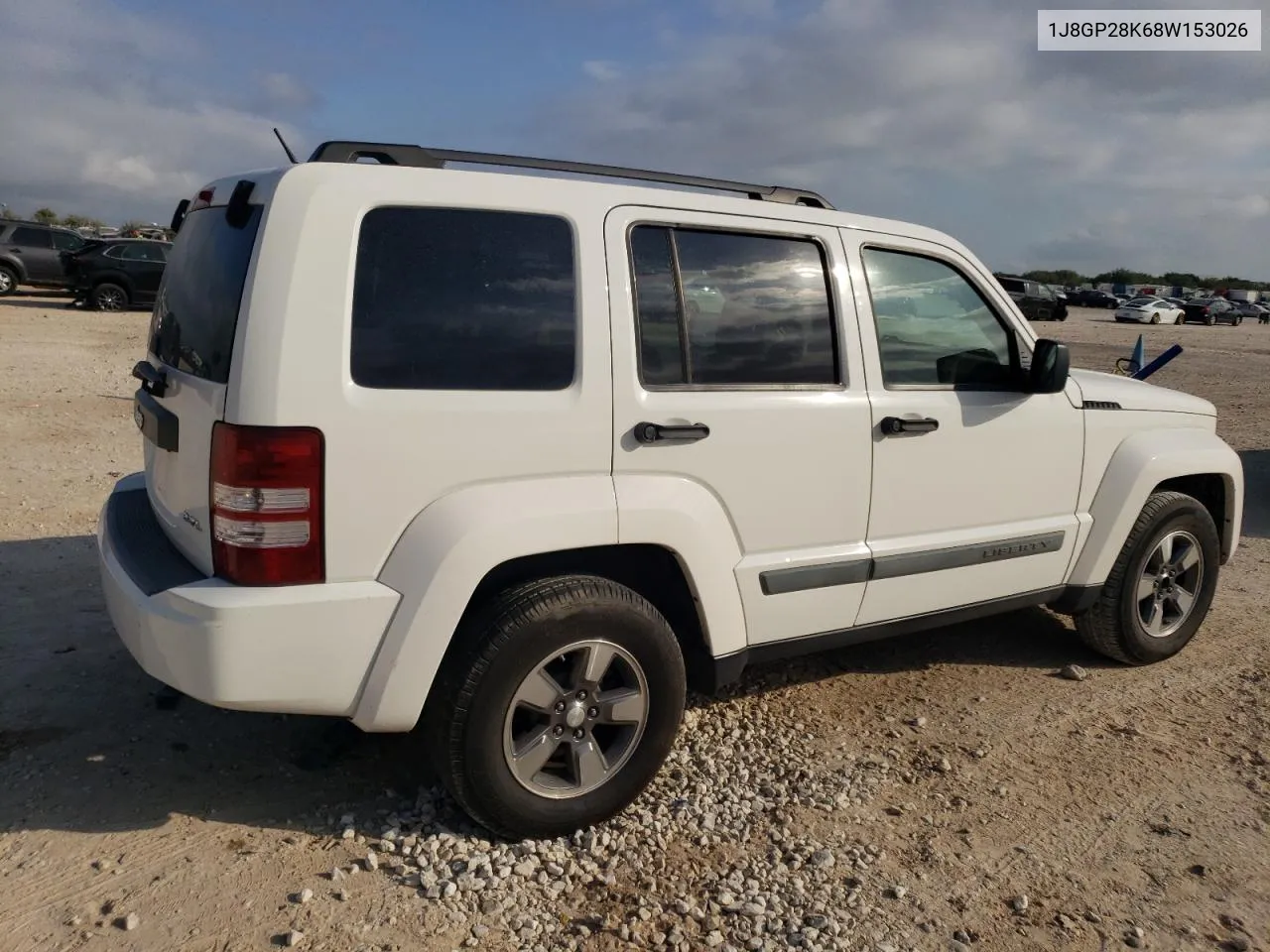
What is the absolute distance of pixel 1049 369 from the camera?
3.75 metres

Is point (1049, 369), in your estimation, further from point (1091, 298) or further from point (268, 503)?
point (1091, 298)

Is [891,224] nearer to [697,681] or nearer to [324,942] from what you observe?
[697,681]

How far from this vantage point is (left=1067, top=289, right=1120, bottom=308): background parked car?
185 feet

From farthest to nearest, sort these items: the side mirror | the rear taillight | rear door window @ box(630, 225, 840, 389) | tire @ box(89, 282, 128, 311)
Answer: tire @ box(89, 282, 128, 311) < the side mirror < rear door window @ box(630, 225, 840, 389) < the rear taillight

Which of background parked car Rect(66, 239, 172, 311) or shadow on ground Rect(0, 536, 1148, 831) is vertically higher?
background parked car Rect(66, 239, 172, 311)

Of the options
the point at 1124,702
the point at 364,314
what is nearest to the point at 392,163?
the point at 364,314

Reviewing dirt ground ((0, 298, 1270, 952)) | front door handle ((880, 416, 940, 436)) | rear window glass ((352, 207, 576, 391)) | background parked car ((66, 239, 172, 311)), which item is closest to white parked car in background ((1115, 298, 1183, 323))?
background parked car ((66, 239, 172, 311))

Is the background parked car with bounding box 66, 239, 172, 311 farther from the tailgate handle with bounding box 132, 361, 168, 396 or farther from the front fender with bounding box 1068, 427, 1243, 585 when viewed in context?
the front fender with bounding box 1068, 427, 1243, 585

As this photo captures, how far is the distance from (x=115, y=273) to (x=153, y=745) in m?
20.0

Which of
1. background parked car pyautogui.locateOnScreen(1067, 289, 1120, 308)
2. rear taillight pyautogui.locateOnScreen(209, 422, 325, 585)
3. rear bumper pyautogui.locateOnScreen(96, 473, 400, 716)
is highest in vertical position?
background parked car pyautogui.locateOnScreen(1067, 289, 1120, 308)

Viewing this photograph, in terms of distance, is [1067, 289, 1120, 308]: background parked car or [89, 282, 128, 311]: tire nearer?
[89, 282, 128, 311]: tire

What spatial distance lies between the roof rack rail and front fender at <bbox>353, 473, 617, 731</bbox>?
104 centimetres

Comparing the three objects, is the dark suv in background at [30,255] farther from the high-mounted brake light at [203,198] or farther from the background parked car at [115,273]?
the high-mounted brake light at [203,198]

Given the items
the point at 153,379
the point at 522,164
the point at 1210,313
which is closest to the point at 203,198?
the point at 153,379
